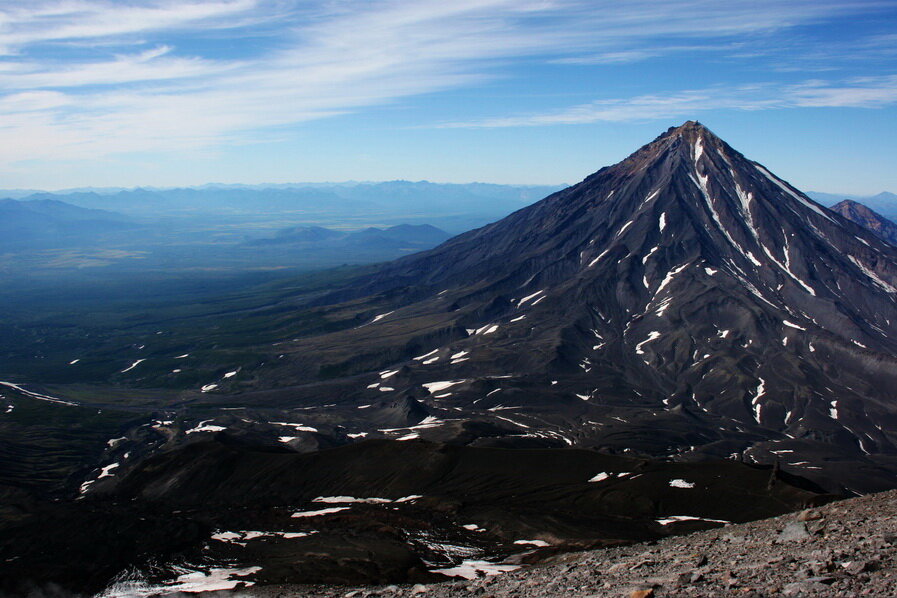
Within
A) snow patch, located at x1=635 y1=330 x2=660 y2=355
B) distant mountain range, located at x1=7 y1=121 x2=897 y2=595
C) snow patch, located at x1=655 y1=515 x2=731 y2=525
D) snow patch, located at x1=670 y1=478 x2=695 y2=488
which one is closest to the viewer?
distant mountain range, located at x1=7 y1=121 x2=897 y2=595

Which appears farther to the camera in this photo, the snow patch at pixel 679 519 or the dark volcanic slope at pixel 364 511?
the snow patch at pixel 679 519

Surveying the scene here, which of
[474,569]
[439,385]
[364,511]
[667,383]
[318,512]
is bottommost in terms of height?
[439,385]

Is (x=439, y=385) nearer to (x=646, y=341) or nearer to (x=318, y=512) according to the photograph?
(x=646, y=341)

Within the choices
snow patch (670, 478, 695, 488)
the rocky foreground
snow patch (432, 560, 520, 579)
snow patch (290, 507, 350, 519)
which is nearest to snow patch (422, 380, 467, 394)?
snow patch (290, 507, 350, 519)

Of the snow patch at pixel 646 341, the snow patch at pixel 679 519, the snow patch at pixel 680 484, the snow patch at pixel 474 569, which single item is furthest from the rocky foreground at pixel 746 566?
the snow patch at pixel 646 341

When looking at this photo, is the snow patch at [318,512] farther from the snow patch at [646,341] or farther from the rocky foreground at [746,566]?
the snow patch at [646,341]

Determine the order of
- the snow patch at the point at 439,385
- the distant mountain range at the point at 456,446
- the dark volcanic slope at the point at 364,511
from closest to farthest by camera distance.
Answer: the dark volcanic slope at the point at 364,511 < the distant mountain range at the point at 456,446 < the snow patch at the point at 439,385

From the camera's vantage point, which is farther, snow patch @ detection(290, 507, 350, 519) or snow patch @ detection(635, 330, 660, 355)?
snow patch @ detection(635, 330, 660, 355)

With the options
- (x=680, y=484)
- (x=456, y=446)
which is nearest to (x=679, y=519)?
(x=680, y=484)

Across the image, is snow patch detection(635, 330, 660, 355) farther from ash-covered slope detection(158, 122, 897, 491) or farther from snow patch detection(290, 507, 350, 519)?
snow patch detection(290, 507, 350, 519)

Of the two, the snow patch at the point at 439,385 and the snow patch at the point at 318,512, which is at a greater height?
the snow patch at the point at 318,512
